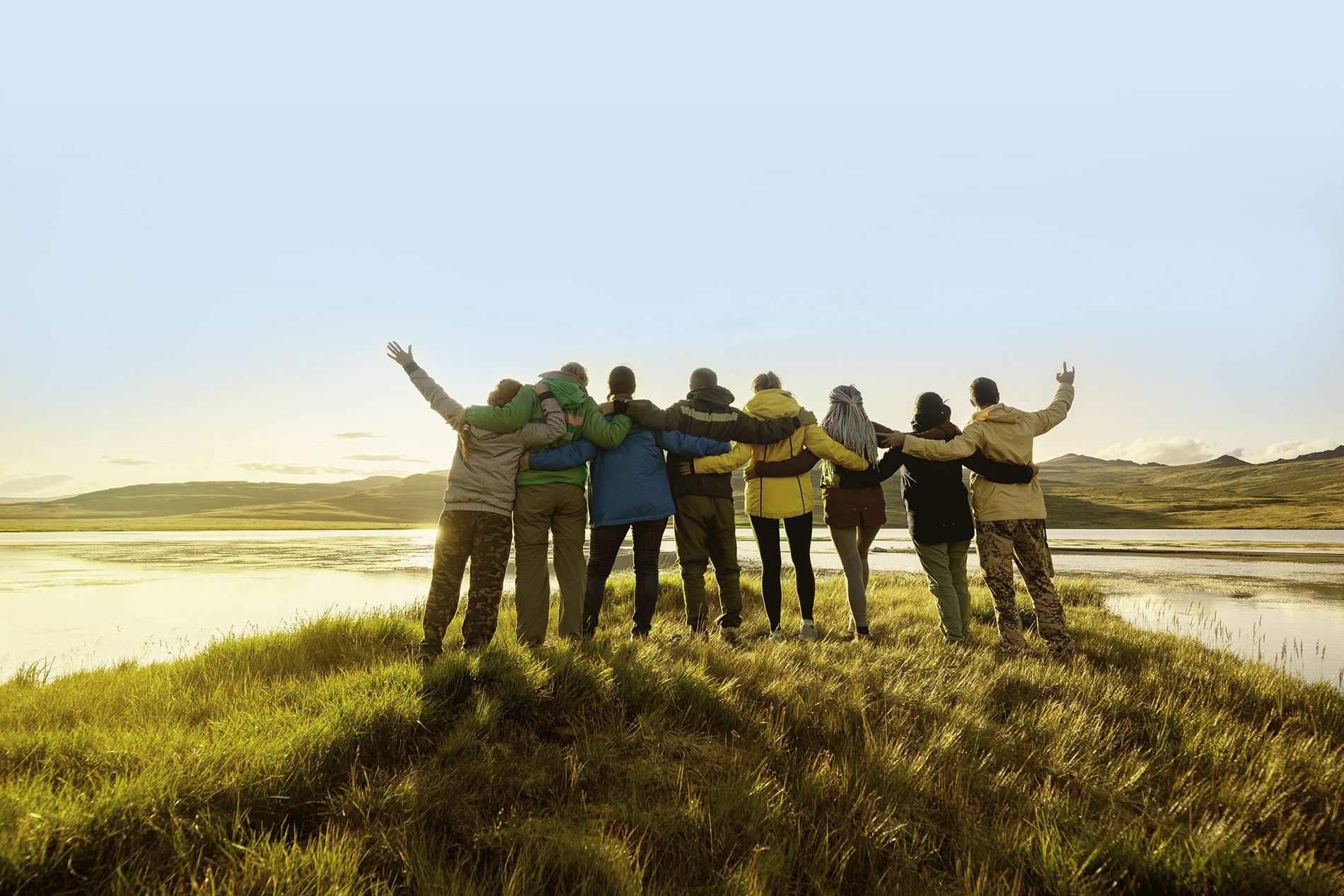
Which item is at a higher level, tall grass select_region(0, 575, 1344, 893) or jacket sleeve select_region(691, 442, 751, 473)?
jacket sleeve select_region(691, 442, 751, 473)

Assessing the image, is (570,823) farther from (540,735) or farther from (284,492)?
(284,492)

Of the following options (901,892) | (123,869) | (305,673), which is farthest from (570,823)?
(305,673)

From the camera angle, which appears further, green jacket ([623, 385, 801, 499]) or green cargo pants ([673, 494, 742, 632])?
green cargo pants ([673, 494, 742, 632])

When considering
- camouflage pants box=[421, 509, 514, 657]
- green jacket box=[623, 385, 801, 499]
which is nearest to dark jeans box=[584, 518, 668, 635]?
green jacket box=[623, 385, 801, 499]

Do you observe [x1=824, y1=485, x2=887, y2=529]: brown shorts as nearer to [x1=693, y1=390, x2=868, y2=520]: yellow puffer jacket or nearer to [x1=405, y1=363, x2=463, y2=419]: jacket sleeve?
[x1=693, y1=390, x2=868, y2=520]: yellow puffer jacket

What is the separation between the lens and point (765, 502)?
5773mm

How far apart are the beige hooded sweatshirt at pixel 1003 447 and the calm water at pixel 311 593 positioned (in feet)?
11.0

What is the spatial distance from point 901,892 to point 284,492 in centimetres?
18782

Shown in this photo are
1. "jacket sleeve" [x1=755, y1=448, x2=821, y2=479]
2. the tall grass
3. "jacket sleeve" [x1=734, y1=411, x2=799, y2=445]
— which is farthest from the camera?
"jacket sleeve" [x1=755, y1=448, x2=821, y2=479]

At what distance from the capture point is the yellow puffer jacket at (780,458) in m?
5.70

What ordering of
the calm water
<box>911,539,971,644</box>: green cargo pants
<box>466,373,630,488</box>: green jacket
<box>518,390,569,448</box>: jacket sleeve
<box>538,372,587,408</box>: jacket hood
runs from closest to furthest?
<box>466,373,630,488</box>: green jacket
<box>518,390,569,448</box>: jacket sleeve
<box>538,372,587,408</box>: jacket hood
<box>911,539,971,644</box>: green cargo pants
the calm water

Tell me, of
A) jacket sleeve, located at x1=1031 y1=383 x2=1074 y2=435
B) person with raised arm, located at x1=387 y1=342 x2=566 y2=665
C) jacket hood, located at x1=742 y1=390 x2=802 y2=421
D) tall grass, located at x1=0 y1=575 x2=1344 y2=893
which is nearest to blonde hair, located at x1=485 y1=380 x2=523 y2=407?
person with raised arm, located at x1=387 y1=342 x2=566 y2=665

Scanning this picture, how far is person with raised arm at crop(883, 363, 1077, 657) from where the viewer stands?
554cm

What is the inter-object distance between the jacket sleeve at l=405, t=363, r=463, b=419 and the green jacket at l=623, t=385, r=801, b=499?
162 centimetres
